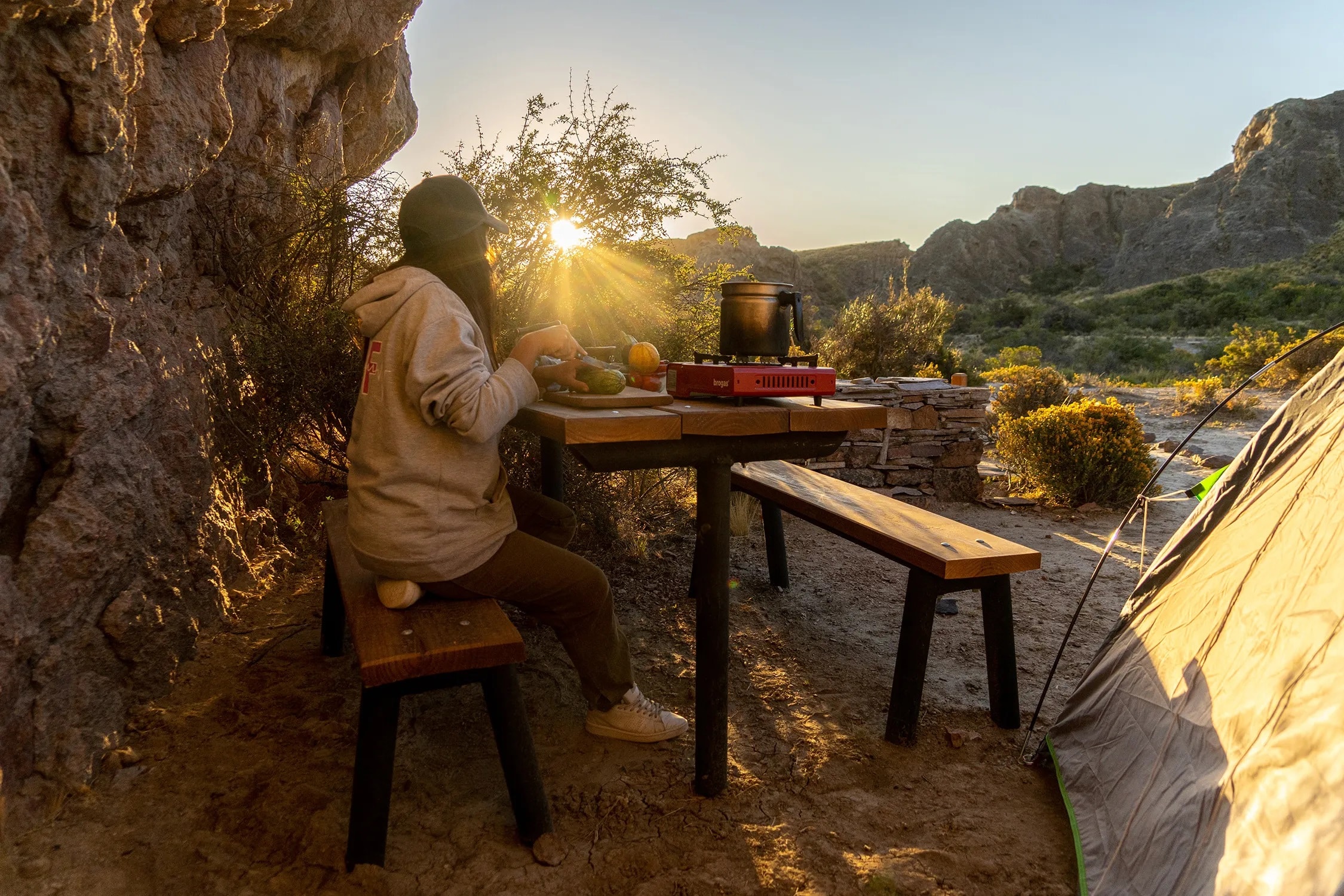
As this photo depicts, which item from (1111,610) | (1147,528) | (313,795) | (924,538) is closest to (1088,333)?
(1147,528)

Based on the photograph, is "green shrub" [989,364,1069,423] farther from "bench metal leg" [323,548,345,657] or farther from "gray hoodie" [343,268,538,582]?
"gray hoodie" [343,268,538,582]

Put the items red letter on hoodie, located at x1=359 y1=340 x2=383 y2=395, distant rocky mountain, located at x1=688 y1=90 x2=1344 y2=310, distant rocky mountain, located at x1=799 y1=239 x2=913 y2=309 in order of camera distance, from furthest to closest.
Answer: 1. distant rocky mountain, located at x1=688 y1=90 x2=1344 y2=310
2. distant rocky mountain, located at x1=799 y1=239 x2=913 y2=309
3. red letter on hoodie, located at x1=359 y1=340 x2=383 y2=395

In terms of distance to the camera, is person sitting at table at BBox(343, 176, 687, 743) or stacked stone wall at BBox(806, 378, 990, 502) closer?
person sitting at table at BBox(343, 176, 687, 743)

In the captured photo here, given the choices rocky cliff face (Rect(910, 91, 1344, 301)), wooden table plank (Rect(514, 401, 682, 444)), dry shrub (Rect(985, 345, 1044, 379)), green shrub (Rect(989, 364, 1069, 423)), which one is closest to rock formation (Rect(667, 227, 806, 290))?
dry shrub (Rect(985, 345, 1044, 379))

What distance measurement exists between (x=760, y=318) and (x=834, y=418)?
0.37 metres

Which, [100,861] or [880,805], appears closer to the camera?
[100,861]

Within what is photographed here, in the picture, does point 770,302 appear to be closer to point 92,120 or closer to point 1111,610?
point 92,120

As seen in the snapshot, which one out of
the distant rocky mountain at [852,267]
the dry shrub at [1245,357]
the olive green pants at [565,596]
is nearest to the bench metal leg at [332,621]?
the olive green pants at [565,596]

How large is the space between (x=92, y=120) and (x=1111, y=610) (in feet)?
15.3

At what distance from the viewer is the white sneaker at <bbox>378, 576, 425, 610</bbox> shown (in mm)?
2217

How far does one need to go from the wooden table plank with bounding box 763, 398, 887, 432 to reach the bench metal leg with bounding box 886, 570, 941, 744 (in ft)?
2.17

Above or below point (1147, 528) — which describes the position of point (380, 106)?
above

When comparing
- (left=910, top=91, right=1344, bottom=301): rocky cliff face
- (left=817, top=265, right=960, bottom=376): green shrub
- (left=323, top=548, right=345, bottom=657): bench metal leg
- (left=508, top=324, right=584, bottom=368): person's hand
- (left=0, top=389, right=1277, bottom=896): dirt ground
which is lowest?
(left=0, top=389, right=1277, bottom=896): dirt ground

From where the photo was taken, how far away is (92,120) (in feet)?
7.29
